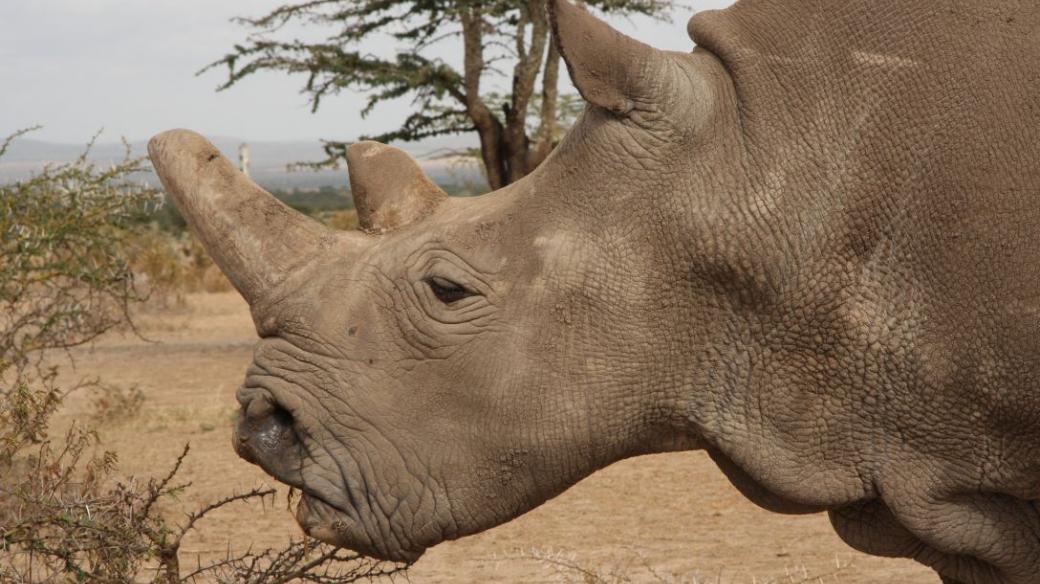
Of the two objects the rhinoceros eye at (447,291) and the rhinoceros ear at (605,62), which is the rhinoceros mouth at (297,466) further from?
the rhinoceros ear at (605,62)

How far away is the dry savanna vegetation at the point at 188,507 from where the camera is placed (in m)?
4.04

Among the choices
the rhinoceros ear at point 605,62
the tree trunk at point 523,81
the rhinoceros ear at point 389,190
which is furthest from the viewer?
the tree trunk at point 523,81

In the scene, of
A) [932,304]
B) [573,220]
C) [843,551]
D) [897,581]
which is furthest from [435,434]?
[843,551]

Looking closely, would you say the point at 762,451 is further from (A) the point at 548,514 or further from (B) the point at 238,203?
(A) the point at 548,514

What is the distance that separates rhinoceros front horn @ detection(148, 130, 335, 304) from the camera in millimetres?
3461

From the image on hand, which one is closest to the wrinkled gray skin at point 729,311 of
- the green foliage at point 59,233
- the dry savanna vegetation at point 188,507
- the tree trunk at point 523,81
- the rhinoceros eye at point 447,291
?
the rhinoceros eye at point 447,291

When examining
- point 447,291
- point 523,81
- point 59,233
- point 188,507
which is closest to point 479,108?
point 523,81

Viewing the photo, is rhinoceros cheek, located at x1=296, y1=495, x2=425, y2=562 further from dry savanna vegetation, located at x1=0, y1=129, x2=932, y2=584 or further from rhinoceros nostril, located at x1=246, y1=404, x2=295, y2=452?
dry savanna vegetation, located at x1=0, y1=129, x2=932, y2=584

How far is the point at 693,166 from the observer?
323 cm

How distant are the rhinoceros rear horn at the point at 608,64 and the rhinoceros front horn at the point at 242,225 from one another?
777mm

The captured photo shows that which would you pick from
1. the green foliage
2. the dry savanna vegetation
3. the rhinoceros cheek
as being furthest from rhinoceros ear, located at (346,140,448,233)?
the green foliage

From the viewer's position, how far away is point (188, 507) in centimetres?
757

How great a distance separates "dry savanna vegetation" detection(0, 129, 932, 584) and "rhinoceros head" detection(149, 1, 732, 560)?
473mm

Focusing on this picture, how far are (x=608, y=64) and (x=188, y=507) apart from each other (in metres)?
5.09
